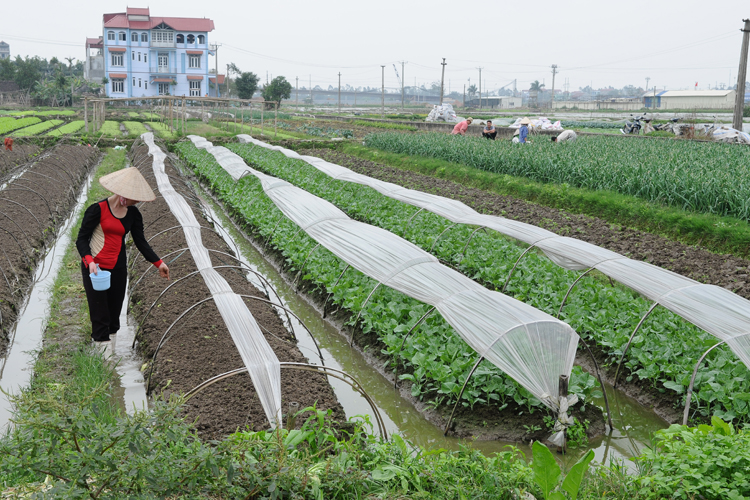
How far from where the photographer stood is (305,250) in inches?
362

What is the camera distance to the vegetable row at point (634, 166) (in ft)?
36.3

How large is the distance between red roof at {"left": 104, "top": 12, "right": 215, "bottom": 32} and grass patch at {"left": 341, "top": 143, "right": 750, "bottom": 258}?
2237 inches

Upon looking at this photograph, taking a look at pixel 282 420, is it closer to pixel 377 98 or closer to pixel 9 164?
pixel 9 164

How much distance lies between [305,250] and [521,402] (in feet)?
15.9

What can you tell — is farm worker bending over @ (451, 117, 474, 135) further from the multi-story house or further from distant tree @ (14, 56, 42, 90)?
distant tree @ (14, 56, 42, 90)

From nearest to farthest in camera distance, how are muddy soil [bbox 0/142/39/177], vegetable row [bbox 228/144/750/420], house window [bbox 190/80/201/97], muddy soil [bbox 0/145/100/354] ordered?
vegetable row [bbox 228/144/750/420], muddy soil [bbox 0/145/100/354], muddy soil [bbox 0/142/39/177], house window [bbox 190/80/201/97]

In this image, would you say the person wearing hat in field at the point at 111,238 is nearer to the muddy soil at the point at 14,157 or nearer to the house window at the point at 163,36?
the muddy soil at the point at 14,157

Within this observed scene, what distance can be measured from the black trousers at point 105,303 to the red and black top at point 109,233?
13 centimetres

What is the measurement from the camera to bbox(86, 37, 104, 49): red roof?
81.9 meters

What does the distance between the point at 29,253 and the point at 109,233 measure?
496 centimetres

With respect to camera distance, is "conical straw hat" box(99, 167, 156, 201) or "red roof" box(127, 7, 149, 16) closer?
"conical straw hat" box(99, 167, 156, 201)

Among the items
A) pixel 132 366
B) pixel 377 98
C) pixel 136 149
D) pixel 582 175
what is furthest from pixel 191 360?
pixel 377 98

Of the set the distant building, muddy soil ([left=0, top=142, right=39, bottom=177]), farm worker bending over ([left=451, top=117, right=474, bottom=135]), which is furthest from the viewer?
the distant building

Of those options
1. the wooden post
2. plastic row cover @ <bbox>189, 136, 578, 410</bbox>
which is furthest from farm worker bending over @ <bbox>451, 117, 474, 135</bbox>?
the wooden post
